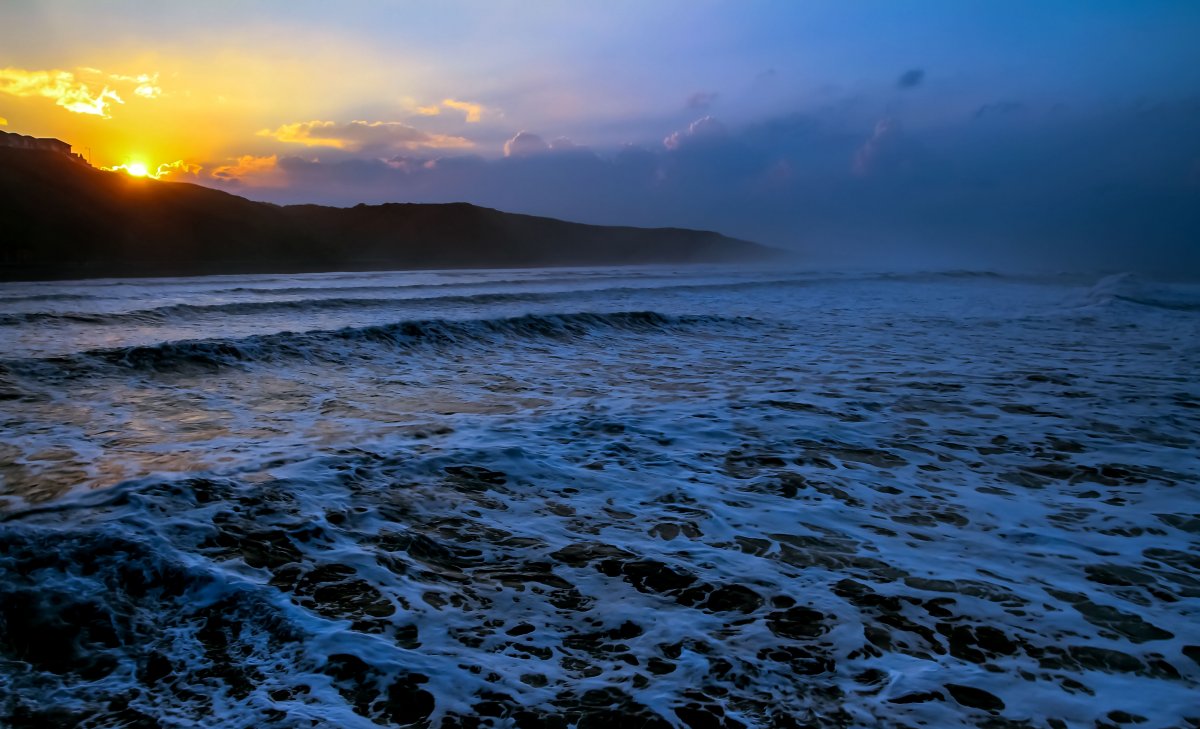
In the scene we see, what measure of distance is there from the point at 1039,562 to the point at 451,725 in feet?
10.2

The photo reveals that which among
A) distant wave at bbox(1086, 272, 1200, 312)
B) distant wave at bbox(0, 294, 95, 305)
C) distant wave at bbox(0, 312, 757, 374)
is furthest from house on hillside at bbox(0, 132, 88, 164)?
distant wave at bbox(1086, 272, 1200, 312)

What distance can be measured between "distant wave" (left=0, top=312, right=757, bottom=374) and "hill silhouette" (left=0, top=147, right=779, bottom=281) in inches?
793

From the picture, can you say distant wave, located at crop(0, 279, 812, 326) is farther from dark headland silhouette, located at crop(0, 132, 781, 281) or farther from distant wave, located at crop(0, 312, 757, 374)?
dark headland silhouette, located at crop(0, 132, 781, 281)

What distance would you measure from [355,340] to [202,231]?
4540 cm

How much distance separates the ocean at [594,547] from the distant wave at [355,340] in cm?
18

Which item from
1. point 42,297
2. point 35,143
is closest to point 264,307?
point 42,297

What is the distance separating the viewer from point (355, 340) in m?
11.4

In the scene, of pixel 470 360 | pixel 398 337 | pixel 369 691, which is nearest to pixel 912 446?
pixel 369 691

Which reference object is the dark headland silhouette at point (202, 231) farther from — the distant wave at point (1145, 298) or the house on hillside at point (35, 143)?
the distant wave at point (1145, 298)

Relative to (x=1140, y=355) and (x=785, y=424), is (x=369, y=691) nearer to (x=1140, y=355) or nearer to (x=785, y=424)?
(x=785, y=424)

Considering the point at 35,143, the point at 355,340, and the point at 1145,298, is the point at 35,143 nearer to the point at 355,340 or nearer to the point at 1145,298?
the point at 355,340

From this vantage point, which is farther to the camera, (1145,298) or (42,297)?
(1145,298)

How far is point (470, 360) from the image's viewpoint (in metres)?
10.5

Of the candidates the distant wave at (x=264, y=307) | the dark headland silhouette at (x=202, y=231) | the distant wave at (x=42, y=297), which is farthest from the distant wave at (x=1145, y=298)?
the dark headland silhouette at (x=202, y=231)
